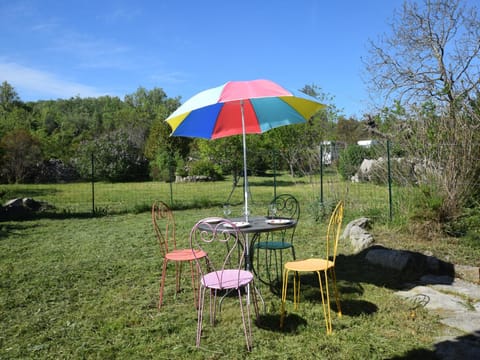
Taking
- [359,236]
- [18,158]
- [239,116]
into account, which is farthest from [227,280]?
[18,158]

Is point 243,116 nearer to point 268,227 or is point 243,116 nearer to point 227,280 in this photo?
point 268,227

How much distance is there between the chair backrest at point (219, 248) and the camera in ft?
9.60

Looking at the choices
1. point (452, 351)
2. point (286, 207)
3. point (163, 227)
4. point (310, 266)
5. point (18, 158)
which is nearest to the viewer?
point (452, 351)

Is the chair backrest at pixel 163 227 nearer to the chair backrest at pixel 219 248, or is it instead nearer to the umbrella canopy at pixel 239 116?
the chair backrest at pixel 219 248

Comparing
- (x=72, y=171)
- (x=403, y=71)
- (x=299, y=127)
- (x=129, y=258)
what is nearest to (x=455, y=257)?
(x=129, y=258)

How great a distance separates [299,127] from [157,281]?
57.3ft

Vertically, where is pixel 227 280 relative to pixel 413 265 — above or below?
above

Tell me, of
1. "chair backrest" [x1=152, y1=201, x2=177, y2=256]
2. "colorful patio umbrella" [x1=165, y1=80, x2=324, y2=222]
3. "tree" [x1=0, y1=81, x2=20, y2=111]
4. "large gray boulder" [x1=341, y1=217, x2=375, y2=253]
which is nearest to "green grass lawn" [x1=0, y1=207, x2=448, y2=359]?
"large gray boulder" [x1=341, y1=217, x2=375, y2=253]

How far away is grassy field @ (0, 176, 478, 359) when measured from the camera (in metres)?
2.77

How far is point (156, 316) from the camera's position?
3.44 metres

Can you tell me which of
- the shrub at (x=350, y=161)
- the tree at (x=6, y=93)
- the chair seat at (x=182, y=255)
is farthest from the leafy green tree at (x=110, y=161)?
the tree at (x=6, y=93)

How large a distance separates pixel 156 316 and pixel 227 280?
979 mm

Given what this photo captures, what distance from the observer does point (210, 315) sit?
3.25 meters

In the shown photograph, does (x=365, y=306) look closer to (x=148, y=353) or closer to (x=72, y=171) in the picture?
(x=148, y=353)
